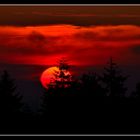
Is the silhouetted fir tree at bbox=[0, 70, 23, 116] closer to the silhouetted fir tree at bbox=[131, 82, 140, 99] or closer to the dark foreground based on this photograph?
the dark foreground

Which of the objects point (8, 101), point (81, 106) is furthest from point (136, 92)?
point (8, 101)

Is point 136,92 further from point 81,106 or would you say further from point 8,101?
point 8,101

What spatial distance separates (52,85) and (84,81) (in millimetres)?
452

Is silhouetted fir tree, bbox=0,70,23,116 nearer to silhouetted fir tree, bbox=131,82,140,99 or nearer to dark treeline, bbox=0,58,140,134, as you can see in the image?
dark treeline, bbox=0,58,140,134

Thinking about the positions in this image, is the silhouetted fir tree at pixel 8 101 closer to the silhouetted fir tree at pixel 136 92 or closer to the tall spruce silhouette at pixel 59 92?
the tall spruce silhouette at pixel 59 92

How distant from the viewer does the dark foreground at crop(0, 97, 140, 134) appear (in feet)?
22.7

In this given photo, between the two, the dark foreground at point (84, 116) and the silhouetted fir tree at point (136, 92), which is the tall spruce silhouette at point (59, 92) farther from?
the silhouetted fir tree at point (136, 92)

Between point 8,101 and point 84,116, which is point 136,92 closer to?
point 84,116

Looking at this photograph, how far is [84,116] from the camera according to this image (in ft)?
24.1

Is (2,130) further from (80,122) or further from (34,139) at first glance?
(80,122)

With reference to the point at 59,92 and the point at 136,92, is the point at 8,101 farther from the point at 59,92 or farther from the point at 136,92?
the point at 136,92

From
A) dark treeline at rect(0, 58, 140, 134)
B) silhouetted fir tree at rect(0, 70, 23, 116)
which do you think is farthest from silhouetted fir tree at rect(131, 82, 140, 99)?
silhouetted fir tree at rect(0, 70, 23, 116)

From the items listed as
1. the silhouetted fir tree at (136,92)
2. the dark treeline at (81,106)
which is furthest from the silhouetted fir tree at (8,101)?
the silhouetted fir tree at (136,92)

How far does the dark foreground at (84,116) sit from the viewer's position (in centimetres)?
693
